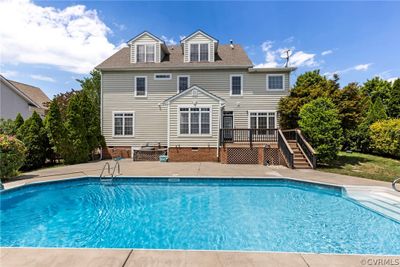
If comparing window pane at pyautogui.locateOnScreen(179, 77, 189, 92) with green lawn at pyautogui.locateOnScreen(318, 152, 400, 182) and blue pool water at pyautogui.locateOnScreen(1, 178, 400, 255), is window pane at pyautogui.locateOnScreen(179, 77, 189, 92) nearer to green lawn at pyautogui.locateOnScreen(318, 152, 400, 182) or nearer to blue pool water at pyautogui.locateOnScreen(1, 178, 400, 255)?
blue pool water at pyautogui.locateOnScreen(1, 178, 400, 255)

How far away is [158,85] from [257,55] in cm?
981

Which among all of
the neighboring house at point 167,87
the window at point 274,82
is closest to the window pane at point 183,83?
the neighboring house at point 167,87

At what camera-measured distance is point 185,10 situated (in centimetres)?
1545

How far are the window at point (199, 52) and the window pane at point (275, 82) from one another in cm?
566

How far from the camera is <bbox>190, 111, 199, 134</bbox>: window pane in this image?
588 inches

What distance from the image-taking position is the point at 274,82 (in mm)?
16859

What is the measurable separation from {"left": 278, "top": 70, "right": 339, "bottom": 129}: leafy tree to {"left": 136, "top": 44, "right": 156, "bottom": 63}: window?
37.5 ft

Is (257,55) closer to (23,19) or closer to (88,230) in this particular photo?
(23,19)

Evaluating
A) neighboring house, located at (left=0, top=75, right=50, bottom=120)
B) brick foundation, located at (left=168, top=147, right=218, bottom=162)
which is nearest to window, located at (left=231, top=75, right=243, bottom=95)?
brick foundation, located at (left=168, top=147, right=218, bottom=162)

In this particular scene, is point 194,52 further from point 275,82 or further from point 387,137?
point 387,137

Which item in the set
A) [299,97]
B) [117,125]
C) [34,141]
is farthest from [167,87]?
[299,97]

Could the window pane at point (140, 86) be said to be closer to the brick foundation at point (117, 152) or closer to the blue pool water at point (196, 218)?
the brick foundation at point (117, 152)

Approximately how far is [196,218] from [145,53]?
15508mm

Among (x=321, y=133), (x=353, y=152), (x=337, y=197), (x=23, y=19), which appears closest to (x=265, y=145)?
(x=321, y=133)
